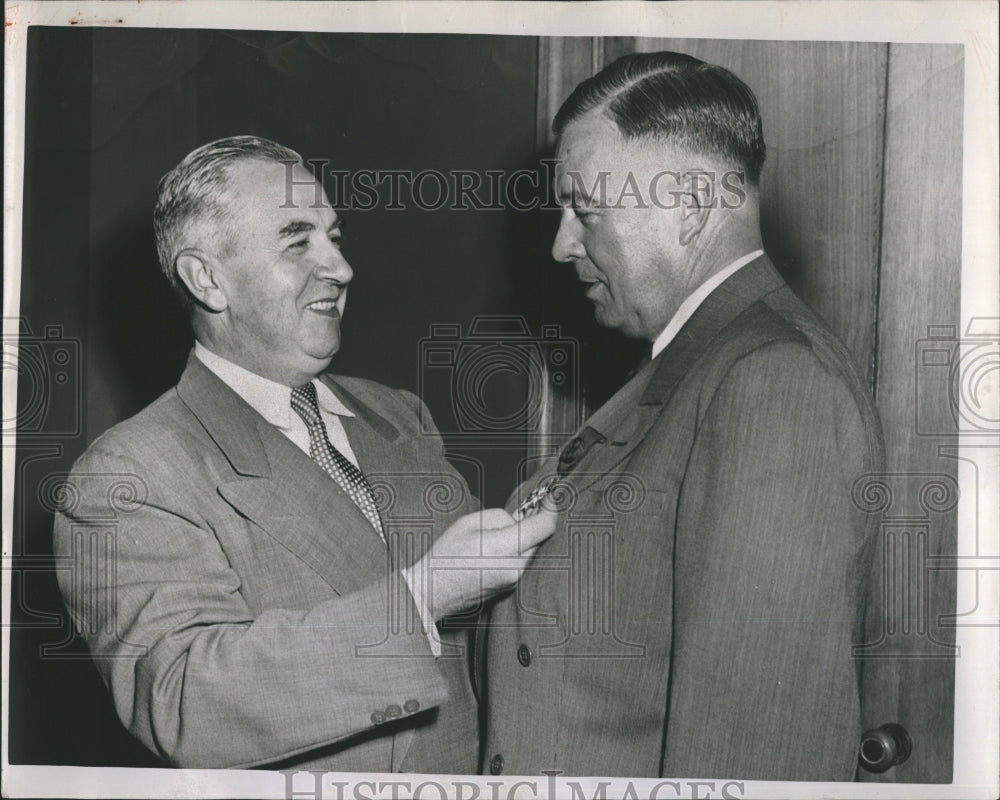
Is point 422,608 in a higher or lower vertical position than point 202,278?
lower

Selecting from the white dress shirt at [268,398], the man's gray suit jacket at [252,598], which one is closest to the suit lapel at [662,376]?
the man's gray suit jacket at [252,598]

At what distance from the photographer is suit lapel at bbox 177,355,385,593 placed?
1537mm

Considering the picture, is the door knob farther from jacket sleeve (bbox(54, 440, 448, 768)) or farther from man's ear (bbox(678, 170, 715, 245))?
man's ear (bbox(678, 170, 715, 245))

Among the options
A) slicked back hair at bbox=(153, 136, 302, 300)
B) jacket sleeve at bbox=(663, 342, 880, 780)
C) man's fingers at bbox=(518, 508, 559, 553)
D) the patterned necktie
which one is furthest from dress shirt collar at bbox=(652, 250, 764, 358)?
slicked back hair at bbox=(153, 136, 302, 300)

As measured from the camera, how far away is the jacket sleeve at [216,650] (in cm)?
150

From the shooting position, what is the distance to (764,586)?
4.77 ft

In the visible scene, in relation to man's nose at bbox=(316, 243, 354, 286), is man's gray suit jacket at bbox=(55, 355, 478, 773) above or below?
below

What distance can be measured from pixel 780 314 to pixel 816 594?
37 cm

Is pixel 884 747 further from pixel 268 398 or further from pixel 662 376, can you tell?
pixel 268 398

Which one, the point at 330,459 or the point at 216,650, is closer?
the point at 216,650

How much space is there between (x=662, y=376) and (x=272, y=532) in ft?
1.87

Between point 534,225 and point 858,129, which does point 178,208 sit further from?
point 858,129

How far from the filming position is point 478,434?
1.62m

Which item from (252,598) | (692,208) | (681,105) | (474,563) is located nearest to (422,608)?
(474,563)
